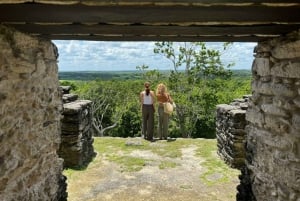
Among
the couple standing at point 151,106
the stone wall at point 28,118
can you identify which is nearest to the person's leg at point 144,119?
the couple standing at point 151,106

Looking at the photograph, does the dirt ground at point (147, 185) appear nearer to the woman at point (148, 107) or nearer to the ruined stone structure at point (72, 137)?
the ruined stone structure at point (72, 137)

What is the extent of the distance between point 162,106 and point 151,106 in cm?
32

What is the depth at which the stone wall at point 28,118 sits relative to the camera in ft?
10.9

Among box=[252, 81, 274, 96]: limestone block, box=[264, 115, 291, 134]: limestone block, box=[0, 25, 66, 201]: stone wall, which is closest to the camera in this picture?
box=[0, 25, 66, 201]: stone wall

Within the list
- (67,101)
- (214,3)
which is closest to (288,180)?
(214,3)

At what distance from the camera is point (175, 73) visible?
22031 mm

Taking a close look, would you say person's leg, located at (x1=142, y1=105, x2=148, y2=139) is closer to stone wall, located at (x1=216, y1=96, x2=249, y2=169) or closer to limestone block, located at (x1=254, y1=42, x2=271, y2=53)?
stone wall, located at (x1=216, y1=96, x2=249, y2=169)

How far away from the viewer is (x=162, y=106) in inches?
420

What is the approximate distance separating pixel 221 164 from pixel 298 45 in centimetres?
558

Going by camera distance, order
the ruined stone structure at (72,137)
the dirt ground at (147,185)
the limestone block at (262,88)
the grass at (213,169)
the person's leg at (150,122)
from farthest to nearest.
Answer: the person's leg at (150,122)
the ruined stone structure at (72,137)
the grass at (213,169)
the dirt ground at (147,185)
the limestone block at (262,88)

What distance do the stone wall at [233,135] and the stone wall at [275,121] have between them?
11.2ft

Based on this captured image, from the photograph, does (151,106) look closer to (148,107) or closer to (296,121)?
(148,107)

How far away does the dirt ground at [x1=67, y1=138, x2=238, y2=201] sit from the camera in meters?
6.38

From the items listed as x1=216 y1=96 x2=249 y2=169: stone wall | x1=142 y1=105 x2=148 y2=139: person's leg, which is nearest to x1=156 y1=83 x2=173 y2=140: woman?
x1=142 y1=105 x2=148 y2=139: person's leg
